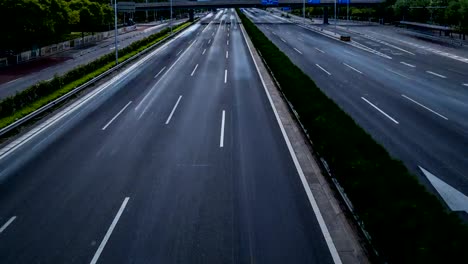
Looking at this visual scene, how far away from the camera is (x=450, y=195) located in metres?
13.9

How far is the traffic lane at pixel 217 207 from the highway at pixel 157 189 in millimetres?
37

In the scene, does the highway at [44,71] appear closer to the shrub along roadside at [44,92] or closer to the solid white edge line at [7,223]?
the shrub along roadside at [44,92]

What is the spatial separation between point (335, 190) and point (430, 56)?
41844 mm

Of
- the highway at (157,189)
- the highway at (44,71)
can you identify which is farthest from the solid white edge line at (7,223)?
the highway at (44,71)

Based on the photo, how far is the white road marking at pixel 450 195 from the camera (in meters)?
13.1

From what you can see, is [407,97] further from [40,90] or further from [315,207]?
[40,90]

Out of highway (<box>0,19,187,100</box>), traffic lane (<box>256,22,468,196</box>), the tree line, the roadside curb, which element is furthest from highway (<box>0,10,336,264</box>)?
the tree line

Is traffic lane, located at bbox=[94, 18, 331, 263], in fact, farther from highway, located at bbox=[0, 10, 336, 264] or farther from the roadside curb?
the roadside curb

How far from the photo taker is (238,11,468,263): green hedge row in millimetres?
8734

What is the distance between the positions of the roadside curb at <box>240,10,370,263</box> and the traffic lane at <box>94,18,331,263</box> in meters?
0.46

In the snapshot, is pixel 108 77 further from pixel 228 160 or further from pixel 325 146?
pixel 325 146

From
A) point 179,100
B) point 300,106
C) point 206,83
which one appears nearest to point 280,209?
point 300,106

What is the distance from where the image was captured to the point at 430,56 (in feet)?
161

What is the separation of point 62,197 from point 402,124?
55.8 ft
